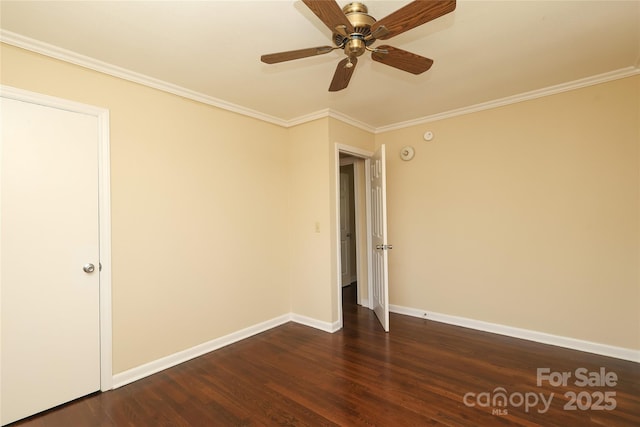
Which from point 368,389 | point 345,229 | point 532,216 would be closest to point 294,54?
point 368,389

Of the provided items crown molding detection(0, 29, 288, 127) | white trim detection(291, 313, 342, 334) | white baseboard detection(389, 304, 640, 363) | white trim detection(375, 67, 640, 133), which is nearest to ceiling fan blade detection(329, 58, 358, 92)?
crown molding detection(0, 29, 288, 127)

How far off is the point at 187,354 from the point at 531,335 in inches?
132

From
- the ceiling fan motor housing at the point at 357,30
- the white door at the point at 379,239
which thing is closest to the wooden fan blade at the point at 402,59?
the ceiling fan motor housing at the point at 357,30

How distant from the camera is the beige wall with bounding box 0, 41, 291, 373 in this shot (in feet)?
7.61

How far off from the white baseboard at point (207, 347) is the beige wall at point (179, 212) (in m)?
0.05

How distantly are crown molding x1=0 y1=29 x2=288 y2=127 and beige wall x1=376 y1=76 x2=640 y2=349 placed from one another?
227 centimetres

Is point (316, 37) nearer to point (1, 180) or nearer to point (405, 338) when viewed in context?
point (1, 180)

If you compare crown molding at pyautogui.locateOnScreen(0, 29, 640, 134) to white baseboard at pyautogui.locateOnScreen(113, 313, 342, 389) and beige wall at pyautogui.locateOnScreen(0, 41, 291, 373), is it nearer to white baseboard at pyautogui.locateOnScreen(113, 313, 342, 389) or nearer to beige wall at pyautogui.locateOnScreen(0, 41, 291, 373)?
beige wall at pyautogui.locateOnScreen(0, 41, 291, 373)

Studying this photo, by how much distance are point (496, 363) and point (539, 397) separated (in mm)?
462

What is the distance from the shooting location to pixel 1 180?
1.86m

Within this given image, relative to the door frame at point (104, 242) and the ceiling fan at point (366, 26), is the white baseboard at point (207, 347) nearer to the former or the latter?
the door frame at point (104, 242)

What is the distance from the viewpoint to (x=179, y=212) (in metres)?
2.70

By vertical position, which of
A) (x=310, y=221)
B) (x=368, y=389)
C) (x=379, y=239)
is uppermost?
(x=310, y=221)

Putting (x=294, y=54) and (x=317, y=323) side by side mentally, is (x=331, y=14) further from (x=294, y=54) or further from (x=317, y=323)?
(x=317, y=323)
